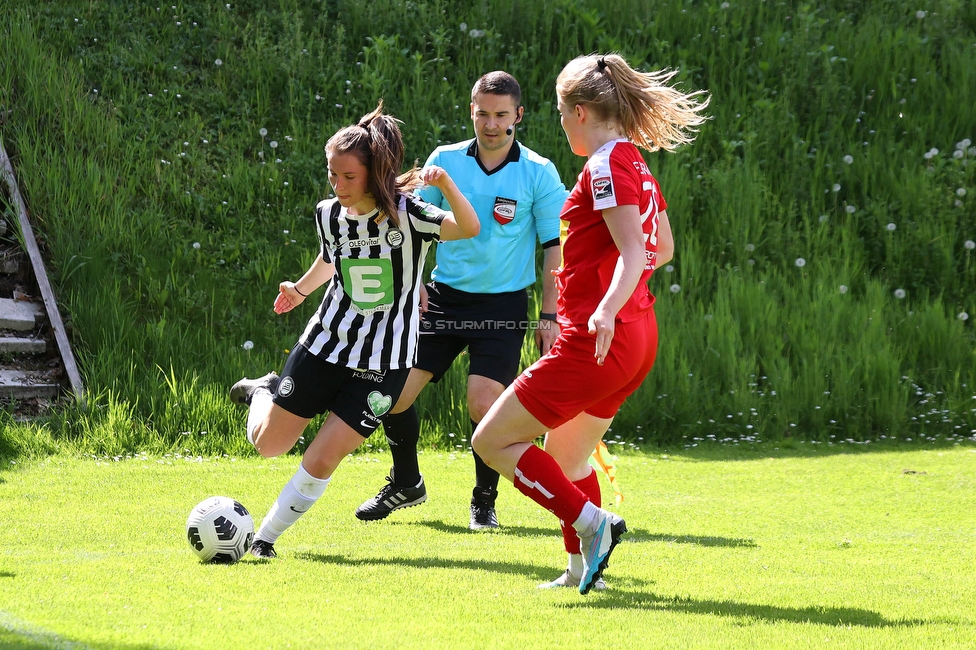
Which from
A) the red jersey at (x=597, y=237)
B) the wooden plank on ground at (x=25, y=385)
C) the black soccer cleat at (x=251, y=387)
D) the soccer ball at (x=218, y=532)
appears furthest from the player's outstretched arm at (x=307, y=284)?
the wooden plank on ground at (x=25, y=385)

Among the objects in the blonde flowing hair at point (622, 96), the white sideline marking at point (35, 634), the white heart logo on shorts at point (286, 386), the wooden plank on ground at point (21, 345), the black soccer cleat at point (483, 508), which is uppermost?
the blonde flowing hair at point (622, 96)

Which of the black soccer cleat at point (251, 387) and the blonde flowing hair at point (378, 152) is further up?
the blonde flowing hair at point (378, 152)

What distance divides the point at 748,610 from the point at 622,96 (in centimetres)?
183

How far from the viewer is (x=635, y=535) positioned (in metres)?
5.54

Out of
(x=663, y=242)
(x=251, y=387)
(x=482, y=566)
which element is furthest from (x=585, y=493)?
(x=251, y=387)

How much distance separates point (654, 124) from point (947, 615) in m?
1.96

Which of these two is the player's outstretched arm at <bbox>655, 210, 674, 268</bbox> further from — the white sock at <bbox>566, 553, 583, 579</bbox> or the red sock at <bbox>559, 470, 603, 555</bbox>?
the white sock at <bbox>566, 553, 583, 579</bbox>

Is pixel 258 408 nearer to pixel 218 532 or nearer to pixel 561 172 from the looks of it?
pixel 218 532

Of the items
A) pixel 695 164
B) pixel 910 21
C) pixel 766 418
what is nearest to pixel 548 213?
Answer: pixel 766 418

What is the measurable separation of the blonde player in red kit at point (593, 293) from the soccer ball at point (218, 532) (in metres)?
1.22

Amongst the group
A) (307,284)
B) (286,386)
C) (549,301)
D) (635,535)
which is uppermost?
(307,284)

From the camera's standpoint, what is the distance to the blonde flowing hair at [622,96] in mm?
3885

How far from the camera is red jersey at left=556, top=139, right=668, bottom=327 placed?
12.2 feet

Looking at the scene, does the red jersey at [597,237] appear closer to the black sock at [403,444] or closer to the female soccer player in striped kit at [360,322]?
the female soccer player in striped kit at [360,322]
